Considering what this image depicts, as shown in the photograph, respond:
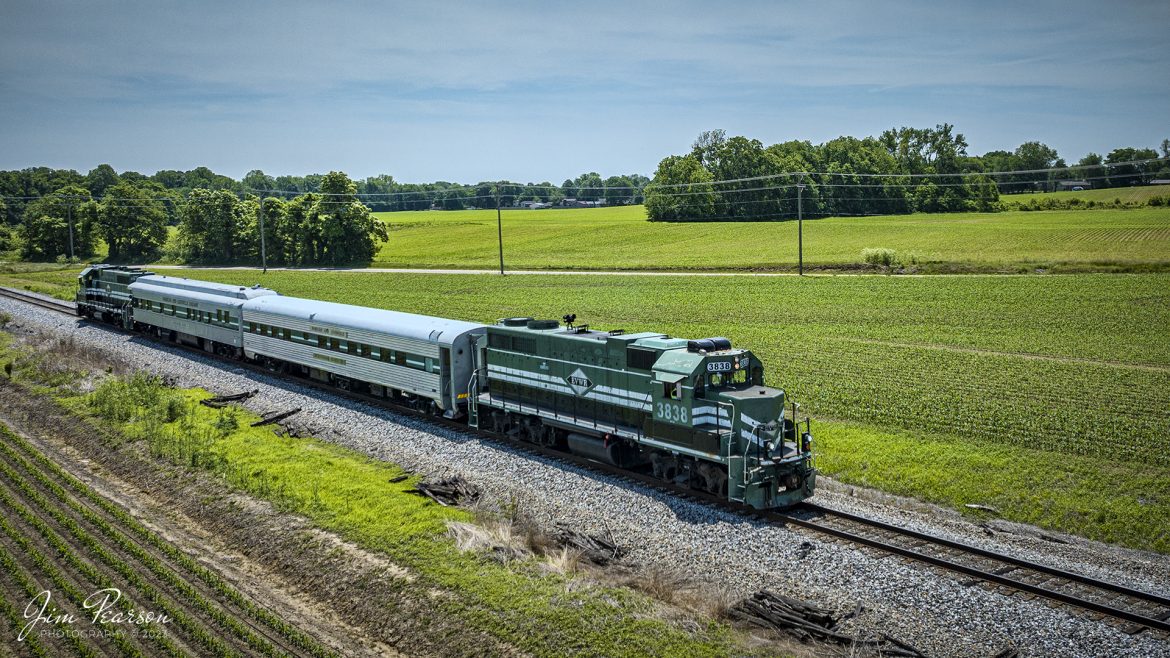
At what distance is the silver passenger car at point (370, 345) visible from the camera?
75.9 feet

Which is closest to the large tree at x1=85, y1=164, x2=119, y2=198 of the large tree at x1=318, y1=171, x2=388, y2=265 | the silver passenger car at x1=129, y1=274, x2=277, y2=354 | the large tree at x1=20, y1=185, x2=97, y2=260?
the large tree at x1=20, y1=185, x2=97, y2=260

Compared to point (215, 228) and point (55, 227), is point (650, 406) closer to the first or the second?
point (215, 228)

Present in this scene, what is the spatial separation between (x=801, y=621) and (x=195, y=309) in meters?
31.0

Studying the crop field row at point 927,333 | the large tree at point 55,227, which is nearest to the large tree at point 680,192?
the crop field row at point 927,333

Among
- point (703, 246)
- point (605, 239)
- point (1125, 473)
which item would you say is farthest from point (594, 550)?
point (605, 239)

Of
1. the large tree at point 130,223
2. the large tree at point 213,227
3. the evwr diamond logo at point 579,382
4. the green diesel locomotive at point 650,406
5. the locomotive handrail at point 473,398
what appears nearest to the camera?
the green diesel locomotive at point 650,406

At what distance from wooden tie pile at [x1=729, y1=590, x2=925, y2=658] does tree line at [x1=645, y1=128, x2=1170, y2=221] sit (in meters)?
78.4

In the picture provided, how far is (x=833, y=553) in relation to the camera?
14352 millimetres

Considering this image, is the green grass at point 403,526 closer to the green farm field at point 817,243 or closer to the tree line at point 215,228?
the green farm field at point 817,243

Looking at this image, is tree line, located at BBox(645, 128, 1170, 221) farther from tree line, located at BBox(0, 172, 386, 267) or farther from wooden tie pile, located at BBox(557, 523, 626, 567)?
wooden tie pile, located at BBox(557, 523, 626, 567)

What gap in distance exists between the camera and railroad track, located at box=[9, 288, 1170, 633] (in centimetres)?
1227

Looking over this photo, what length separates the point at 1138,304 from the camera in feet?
132

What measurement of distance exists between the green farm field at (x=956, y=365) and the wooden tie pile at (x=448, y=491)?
8286 millimetres

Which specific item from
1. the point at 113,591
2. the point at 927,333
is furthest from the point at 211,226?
the point at 113,591
